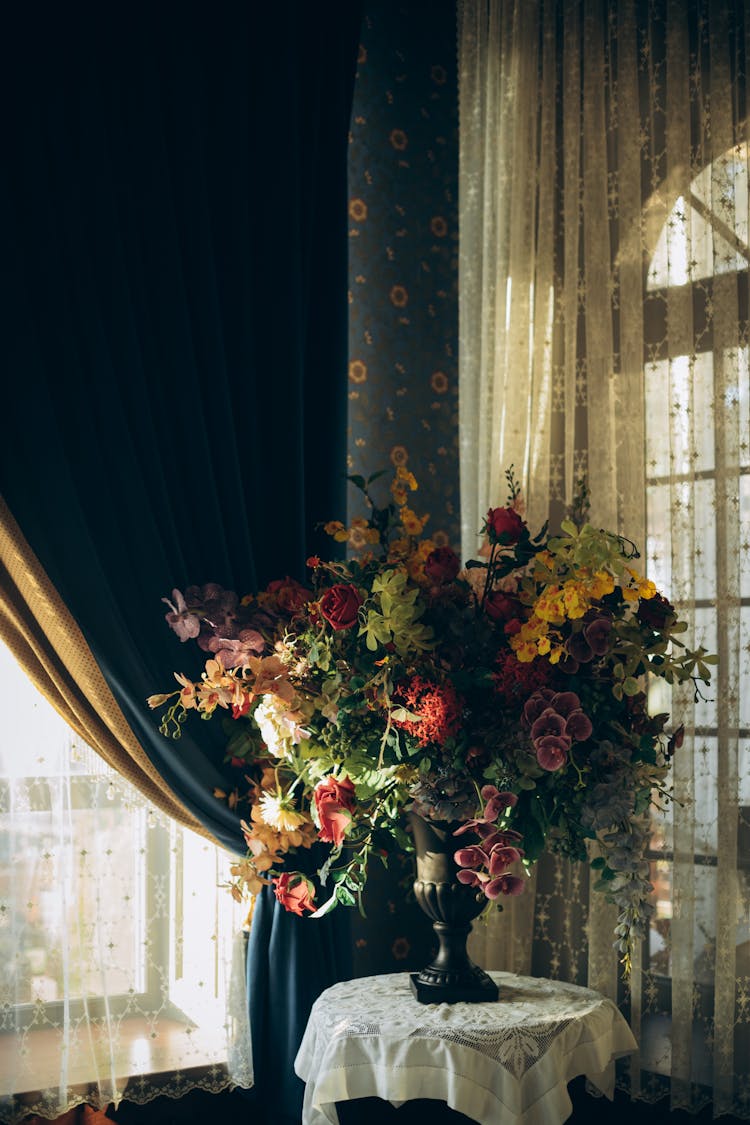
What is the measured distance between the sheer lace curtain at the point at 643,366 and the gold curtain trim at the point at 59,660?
1103mm

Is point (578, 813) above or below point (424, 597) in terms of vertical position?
below

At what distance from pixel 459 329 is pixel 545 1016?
1929 mm

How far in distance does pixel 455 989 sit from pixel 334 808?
0.46 m

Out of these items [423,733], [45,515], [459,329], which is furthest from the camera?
[459,329]

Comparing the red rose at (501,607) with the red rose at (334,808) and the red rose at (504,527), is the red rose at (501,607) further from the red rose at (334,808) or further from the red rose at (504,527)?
the red rose at (334,808)

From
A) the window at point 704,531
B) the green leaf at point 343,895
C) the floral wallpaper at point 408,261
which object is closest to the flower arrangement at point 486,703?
the green leaf at point 343,895

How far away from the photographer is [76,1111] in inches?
102

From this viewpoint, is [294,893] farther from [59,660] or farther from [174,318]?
[174,318]

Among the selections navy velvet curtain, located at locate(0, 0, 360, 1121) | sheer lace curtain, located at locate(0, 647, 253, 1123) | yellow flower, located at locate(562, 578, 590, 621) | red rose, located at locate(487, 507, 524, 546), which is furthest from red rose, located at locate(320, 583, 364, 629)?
sheer lace curtain, located at locate(0, 647, 253, 1123)

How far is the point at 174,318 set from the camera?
9.12ft

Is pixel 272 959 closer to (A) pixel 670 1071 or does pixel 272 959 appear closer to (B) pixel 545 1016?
(B) pixel 545 1016

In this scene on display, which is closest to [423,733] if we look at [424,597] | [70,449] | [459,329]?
[424,597]

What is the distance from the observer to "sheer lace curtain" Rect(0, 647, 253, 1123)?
8.32ft

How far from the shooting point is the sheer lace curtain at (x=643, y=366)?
2.75 metres
